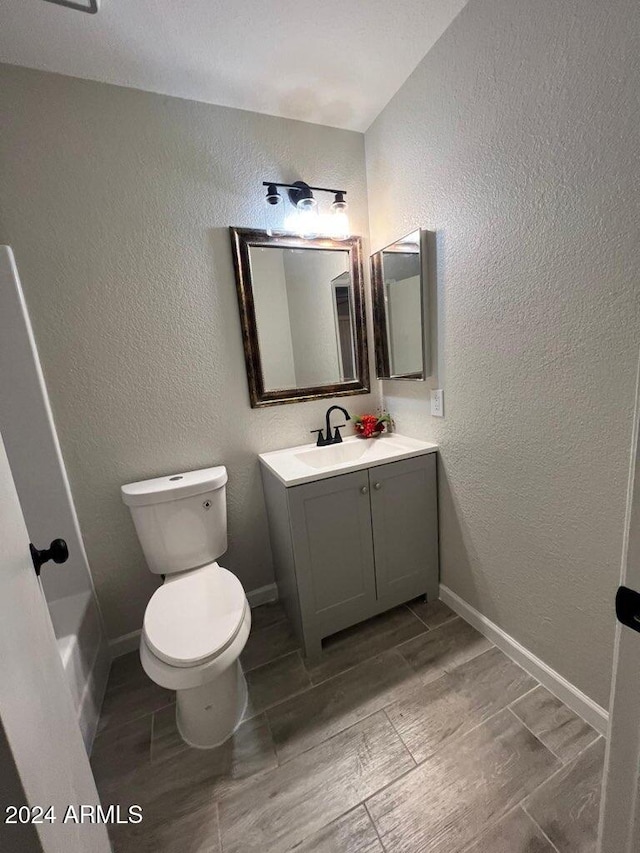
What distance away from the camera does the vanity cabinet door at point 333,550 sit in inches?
54.6

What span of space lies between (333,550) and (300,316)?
1173 mm

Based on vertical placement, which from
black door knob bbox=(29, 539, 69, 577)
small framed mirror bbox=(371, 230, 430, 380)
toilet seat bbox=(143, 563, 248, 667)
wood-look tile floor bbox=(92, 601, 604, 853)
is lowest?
wood-look tile floor bbox=(92, 601, 604, 853)

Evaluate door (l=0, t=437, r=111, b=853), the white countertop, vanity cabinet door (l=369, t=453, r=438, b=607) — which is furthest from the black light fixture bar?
door (l=0, t=437, r=111, b=853)

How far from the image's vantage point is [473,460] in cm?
144

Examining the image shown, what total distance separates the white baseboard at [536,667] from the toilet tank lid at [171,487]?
4.23 ft

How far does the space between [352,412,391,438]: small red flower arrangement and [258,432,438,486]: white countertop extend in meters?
0.03

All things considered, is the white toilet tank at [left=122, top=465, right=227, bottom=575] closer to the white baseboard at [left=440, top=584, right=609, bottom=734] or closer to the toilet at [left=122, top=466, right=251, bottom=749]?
the toilet at [left=122, top=466, right=251, bottom=749]

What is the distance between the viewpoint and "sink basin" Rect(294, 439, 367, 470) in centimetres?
174

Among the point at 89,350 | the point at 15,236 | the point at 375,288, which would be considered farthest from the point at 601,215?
the point at 15,236

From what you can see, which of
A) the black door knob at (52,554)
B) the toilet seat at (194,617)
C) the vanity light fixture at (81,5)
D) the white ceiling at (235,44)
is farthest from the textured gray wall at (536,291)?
the black door knob at (52,554)

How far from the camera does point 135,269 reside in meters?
1.47

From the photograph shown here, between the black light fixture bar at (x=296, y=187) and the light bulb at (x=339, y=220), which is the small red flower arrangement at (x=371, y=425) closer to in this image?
the light bulb at (x=339, y=220)

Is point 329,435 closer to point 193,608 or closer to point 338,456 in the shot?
point 338,456

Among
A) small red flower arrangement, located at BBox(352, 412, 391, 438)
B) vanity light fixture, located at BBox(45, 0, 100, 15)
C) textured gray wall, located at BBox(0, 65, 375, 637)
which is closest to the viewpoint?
vanity light fixture, located at BBox(45, 0, 100, 15)
